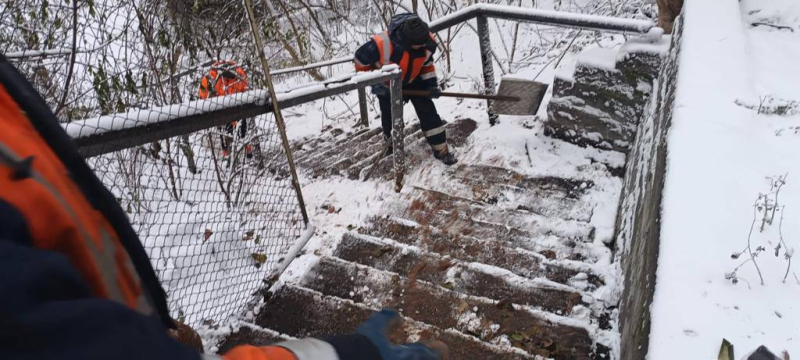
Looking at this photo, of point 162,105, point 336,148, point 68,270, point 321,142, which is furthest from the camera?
point 321,142

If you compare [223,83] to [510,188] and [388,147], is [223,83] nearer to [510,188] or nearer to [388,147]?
[388,147]

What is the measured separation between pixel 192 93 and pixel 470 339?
3888 millimetres

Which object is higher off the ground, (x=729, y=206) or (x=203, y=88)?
(x=203, y=88)

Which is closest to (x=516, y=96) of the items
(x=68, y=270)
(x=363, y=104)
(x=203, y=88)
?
(x=363, y=104)

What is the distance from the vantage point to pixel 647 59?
13.8 feet

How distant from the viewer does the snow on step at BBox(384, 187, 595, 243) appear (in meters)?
3.65

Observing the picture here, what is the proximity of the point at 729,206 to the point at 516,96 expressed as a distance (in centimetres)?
326

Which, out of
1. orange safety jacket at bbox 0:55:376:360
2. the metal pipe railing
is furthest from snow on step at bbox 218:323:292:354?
orange safety jacket at bbox 0:55:376:360

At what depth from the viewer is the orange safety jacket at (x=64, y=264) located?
658 mm

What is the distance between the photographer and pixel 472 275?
323 cm

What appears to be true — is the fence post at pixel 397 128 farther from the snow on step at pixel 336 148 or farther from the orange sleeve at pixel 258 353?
the orange sleeve at pixel 258 353

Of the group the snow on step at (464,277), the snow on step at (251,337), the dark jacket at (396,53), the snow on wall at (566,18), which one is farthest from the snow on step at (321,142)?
the snow on step at (251,337)

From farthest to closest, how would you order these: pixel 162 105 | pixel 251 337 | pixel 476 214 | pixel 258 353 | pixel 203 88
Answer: pixel 203 88
pixel 476 214
pixel 162 105
pixel 251 337
pixel 258 353

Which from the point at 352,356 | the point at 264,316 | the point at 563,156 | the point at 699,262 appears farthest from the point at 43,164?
the point at 563,156
